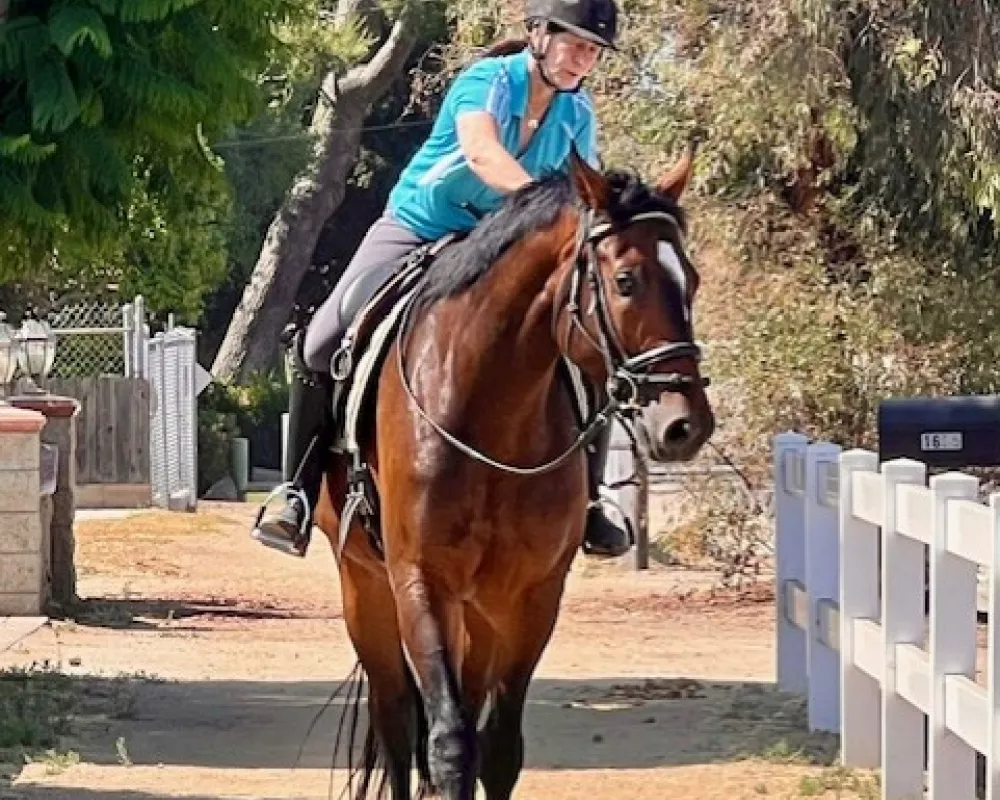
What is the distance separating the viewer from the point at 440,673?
639cm

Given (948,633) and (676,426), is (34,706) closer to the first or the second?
(948,633)

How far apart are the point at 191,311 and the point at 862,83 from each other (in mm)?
17157

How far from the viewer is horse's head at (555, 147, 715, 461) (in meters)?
5.62

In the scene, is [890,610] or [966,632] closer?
[966,632]

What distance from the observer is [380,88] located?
115 feet

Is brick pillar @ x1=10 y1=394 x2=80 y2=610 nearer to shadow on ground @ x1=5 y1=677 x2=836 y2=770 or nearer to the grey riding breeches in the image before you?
shadow on ground @ x1=5 y1=677 x2=836 y2=770

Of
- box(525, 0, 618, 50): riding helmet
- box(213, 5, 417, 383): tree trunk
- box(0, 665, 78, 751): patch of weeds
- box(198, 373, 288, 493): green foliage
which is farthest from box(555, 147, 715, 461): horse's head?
box(213, 5, 417, 383): tree trunk

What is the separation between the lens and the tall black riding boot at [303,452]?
778 cm

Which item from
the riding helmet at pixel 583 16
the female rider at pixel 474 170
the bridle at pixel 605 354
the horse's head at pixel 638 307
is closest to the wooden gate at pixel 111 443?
the female rider at pixel 474 170

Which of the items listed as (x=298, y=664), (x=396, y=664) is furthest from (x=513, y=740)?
(x=298, y=664)

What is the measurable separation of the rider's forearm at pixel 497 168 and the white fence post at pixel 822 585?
12.0 feet

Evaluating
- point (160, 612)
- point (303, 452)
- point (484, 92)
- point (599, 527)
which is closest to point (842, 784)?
point (599, 527)

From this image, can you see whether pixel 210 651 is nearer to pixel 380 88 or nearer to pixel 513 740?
pixel 513 740

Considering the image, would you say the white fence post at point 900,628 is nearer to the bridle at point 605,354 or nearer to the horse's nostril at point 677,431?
the bridle at point 605,354
